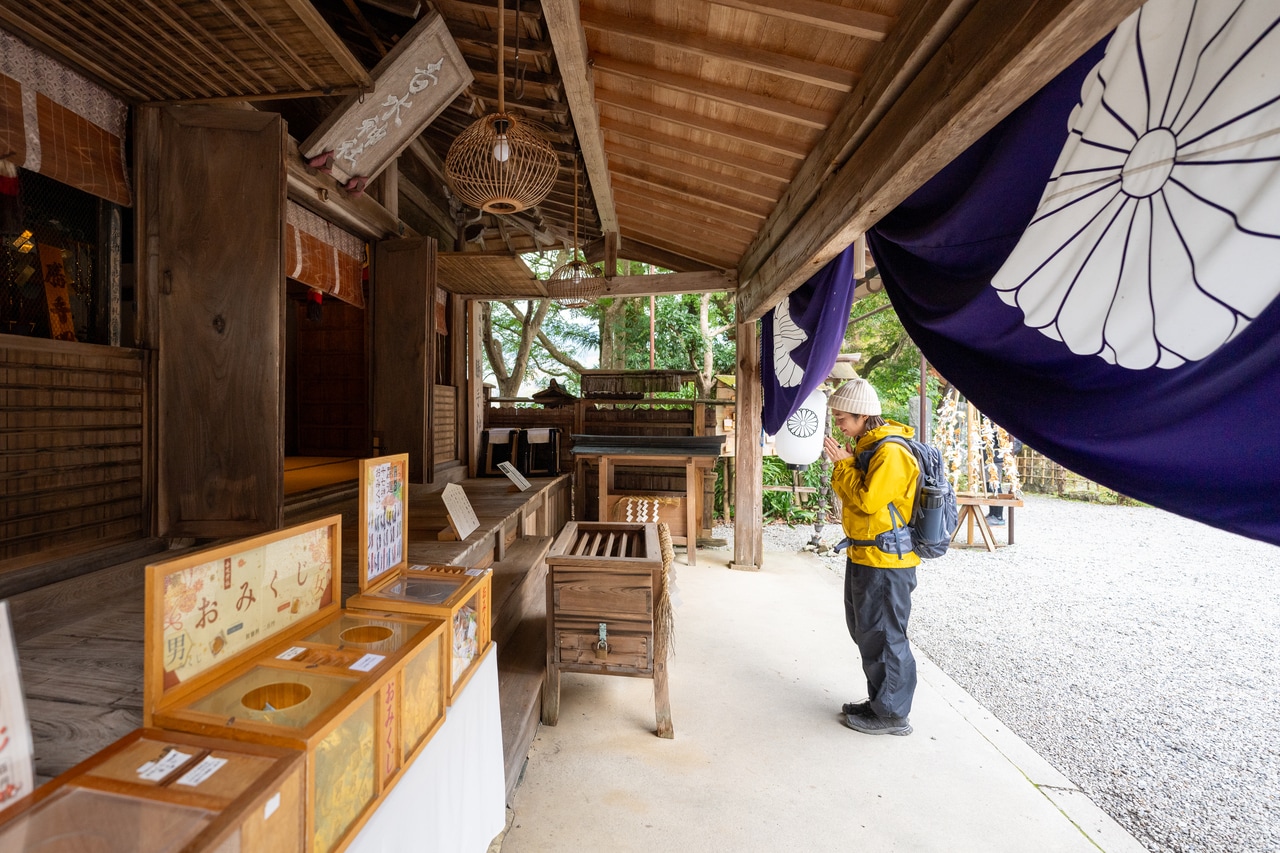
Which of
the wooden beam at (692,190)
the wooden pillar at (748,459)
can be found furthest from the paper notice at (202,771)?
the wooden pillar at (748,459)

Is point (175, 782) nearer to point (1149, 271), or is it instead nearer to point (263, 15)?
point (1149, 271)

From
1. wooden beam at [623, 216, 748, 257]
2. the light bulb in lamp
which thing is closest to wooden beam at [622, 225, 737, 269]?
wooden beam at [623, 216, 748, 257]

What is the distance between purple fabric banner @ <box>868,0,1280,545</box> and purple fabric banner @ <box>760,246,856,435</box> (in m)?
1.98

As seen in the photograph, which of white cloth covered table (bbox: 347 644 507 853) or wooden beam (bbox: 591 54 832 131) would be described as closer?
white cloth covered table (bbox: 347 644 507 853)

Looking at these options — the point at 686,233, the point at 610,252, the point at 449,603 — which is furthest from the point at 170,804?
the point at 686,233

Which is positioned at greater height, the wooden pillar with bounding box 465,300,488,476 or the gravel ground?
the wooden pillar with bounding box 465,300,488,476

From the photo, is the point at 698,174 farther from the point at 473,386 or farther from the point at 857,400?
the point at 473,386

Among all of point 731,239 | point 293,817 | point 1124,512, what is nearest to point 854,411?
point 731,239

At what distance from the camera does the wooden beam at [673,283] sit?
254 inches

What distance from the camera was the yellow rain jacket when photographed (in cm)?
326

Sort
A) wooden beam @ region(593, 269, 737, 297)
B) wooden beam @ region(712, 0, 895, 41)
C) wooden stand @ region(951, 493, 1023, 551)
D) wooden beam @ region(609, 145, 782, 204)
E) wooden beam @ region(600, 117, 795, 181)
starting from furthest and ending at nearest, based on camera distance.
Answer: wooden stand @ region(951, 493, 1023, 551) → wooden beam @ region(593, 269, 737, 297) → wooden beam @ region(609, 145, 782, 204) → wooden beam @ region(600, 117, 795, 181) → wooden beam @ region(712, 0, 895, 41)

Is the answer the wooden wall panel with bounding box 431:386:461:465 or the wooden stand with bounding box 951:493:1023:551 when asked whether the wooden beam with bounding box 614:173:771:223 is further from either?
the wooden stand with bounding box 951:493:1023:551

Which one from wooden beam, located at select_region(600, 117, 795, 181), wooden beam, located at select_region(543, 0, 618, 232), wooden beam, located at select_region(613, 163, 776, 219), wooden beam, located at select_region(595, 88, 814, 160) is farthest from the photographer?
wooden beam, located at select_region(613, 163, 776, 219)

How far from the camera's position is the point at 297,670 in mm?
1208
